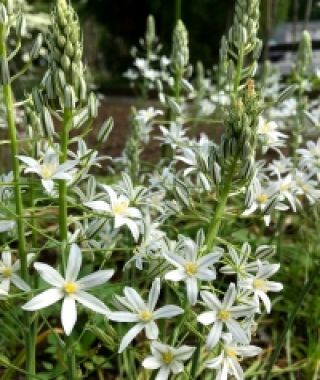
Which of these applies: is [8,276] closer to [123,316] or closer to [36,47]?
[123,316]

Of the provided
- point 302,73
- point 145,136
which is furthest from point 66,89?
point 302,73

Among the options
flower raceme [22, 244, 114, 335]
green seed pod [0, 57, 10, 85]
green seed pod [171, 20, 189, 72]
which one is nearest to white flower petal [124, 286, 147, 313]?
flower raceme [22, 244, 114, 335]

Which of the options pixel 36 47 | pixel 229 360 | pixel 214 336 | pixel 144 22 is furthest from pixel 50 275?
pixel 144 22

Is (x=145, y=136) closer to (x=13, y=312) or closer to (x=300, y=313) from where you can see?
(x=300, y=313)

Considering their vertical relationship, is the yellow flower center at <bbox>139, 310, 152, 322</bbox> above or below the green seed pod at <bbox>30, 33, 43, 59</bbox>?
below

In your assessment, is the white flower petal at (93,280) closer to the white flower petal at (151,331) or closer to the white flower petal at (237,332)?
the white flower petal at (151,331)

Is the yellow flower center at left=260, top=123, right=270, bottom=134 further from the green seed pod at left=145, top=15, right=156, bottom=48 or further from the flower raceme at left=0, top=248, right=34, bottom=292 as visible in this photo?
the green seed pod at left=145, top=15, right=156, bottom=48
